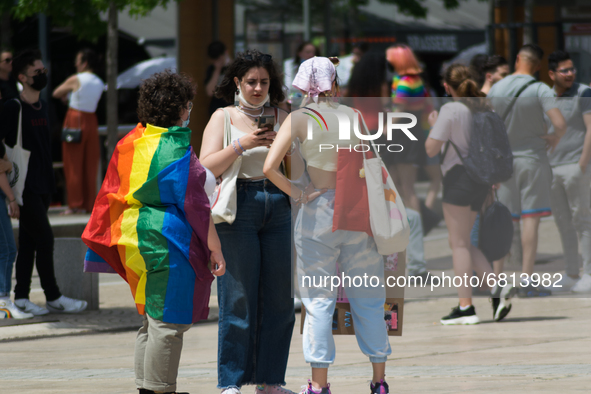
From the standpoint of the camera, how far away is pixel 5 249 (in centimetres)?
729

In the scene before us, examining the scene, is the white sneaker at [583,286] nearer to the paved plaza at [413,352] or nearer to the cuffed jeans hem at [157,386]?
the paved plaza at [413,352]

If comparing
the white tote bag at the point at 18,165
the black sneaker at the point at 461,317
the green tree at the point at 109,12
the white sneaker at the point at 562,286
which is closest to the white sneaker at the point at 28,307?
the white tote bag at the point at 18,165

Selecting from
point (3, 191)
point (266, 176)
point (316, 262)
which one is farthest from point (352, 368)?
point (3, 191)

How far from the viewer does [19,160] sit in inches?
284

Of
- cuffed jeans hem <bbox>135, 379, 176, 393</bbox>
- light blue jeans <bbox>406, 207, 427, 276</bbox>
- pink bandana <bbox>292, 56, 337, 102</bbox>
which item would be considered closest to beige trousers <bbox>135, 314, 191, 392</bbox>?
cuffed jeans hem <bbox>135, 379, 176, 393</bbox>

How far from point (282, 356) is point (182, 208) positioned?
3.43 ft

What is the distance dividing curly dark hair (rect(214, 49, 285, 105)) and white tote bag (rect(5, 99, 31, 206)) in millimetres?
2684

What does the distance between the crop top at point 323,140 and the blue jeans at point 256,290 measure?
1.02 feet

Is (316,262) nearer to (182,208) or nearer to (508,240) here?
(182,208)

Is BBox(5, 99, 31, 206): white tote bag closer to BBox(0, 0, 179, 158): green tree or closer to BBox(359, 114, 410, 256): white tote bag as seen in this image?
BBox(359, 114, 410, 256): white tote bag

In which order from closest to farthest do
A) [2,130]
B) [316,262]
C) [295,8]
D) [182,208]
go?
[182,208] → [316,262] → [2,130] → [295,8]

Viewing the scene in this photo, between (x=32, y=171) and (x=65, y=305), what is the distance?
1.18m

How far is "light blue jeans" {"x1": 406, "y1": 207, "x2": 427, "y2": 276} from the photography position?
18.9 feet

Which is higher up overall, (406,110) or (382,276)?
(406,110)
